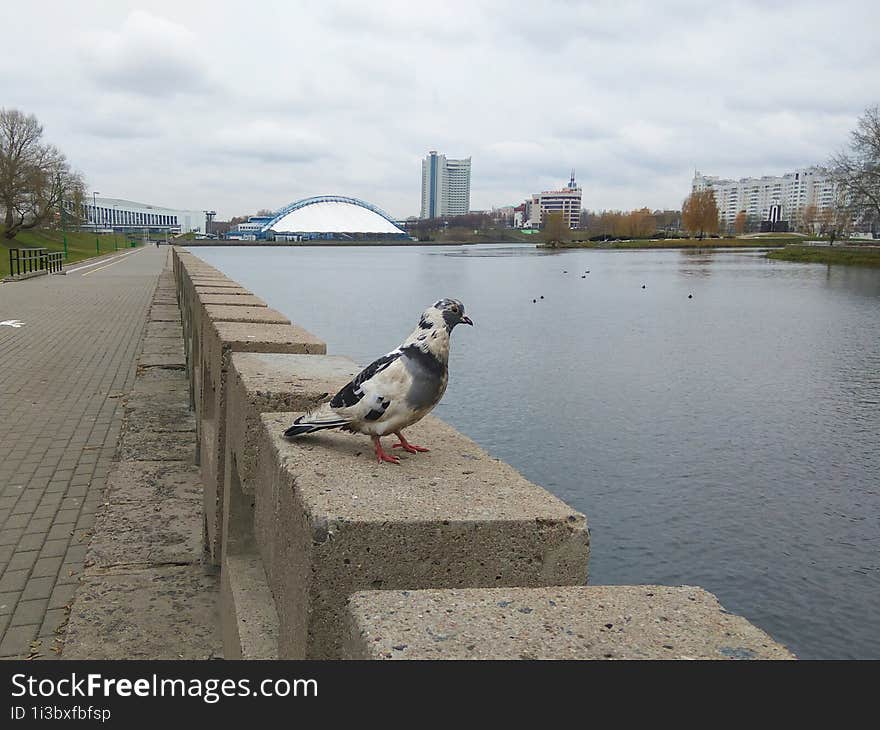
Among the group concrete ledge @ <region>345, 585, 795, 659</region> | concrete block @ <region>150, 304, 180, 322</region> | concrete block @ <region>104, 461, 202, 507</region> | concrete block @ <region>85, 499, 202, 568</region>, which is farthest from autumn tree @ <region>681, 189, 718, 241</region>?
concrete ledge @ <region>345, 585, 795, 659</region>

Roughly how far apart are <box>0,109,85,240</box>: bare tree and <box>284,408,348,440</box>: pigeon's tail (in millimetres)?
61371

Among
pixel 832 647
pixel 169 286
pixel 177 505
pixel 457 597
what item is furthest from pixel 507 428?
pixel 169 286

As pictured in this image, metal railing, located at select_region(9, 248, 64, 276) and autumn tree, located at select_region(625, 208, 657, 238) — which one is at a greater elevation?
autumn tree, located at select_region(625, 208, 657, 238)

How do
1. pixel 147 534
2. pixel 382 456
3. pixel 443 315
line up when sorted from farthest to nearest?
1. pixel 147 534
2. pixel 443 315
3. pixel 382 456

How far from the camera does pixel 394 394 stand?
2.40m

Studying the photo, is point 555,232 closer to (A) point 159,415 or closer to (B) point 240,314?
(A) point 159,415

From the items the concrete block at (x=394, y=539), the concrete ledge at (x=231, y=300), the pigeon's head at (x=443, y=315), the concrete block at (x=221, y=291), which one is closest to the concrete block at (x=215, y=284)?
the concrete block at (x=221, y=291)

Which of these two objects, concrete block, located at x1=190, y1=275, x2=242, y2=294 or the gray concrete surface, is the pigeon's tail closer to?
the gray concrete surface

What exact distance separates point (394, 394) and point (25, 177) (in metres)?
62.6

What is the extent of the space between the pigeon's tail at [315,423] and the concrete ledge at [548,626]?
810 mm

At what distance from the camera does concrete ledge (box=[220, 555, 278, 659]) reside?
2227 mm

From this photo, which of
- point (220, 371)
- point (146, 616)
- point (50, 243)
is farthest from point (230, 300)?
point (50, 243)
